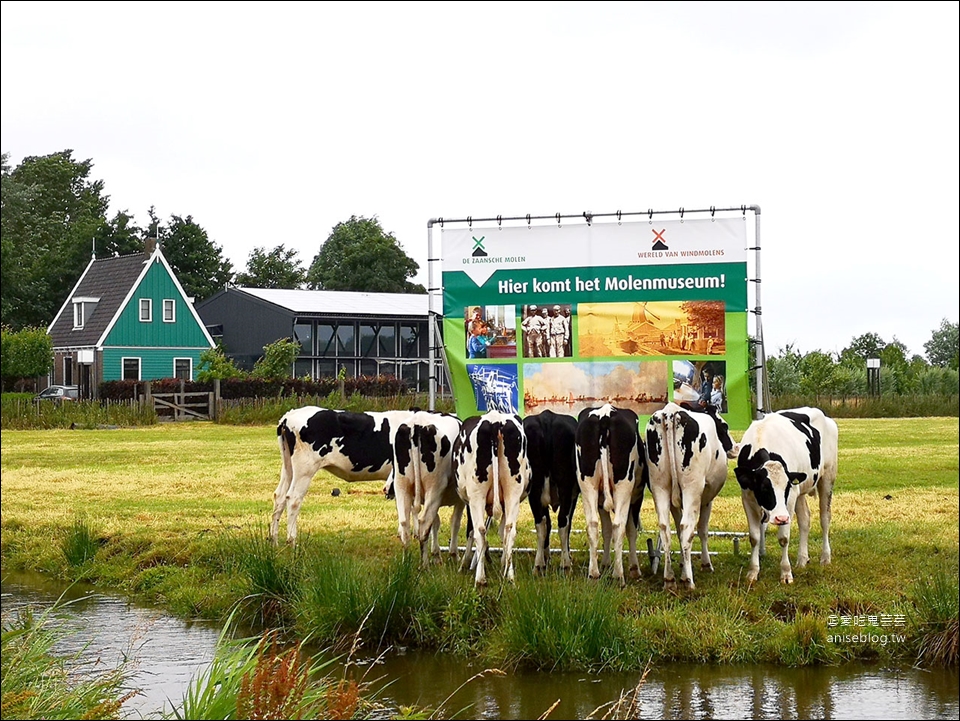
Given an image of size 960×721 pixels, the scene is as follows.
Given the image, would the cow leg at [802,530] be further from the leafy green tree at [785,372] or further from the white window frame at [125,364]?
the white window frame at [125,364]

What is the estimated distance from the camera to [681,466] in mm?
12875

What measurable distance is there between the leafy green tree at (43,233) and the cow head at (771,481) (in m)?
13.7

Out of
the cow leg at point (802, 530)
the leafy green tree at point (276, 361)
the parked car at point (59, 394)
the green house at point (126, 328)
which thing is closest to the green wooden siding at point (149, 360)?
the green house at point (126, 328)

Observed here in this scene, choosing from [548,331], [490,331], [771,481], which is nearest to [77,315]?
[490,331]

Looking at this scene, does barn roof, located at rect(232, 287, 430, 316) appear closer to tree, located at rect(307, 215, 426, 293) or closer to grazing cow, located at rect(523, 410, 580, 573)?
tree, located at rect(307, 215, 426, 293)

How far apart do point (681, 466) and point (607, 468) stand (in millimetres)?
755

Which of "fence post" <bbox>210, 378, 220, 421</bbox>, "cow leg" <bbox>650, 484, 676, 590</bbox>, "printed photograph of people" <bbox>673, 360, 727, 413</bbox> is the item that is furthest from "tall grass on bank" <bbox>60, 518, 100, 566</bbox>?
"fence post" <bbox>210, 378, 220, 421</bbox>

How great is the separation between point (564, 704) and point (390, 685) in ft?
5.07

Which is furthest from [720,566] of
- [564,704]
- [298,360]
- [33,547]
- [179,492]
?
[298,360]

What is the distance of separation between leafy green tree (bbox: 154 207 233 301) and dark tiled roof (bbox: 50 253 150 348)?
2149 centimetres

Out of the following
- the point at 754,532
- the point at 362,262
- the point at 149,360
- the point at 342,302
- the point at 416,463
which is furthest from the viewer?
the point at 362,262

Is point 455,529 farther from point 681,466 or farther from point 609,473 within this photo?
point 681,466

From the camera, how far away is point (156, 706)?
379 inches

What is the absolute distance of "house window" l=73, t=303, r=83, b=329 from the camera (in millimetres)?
28953
